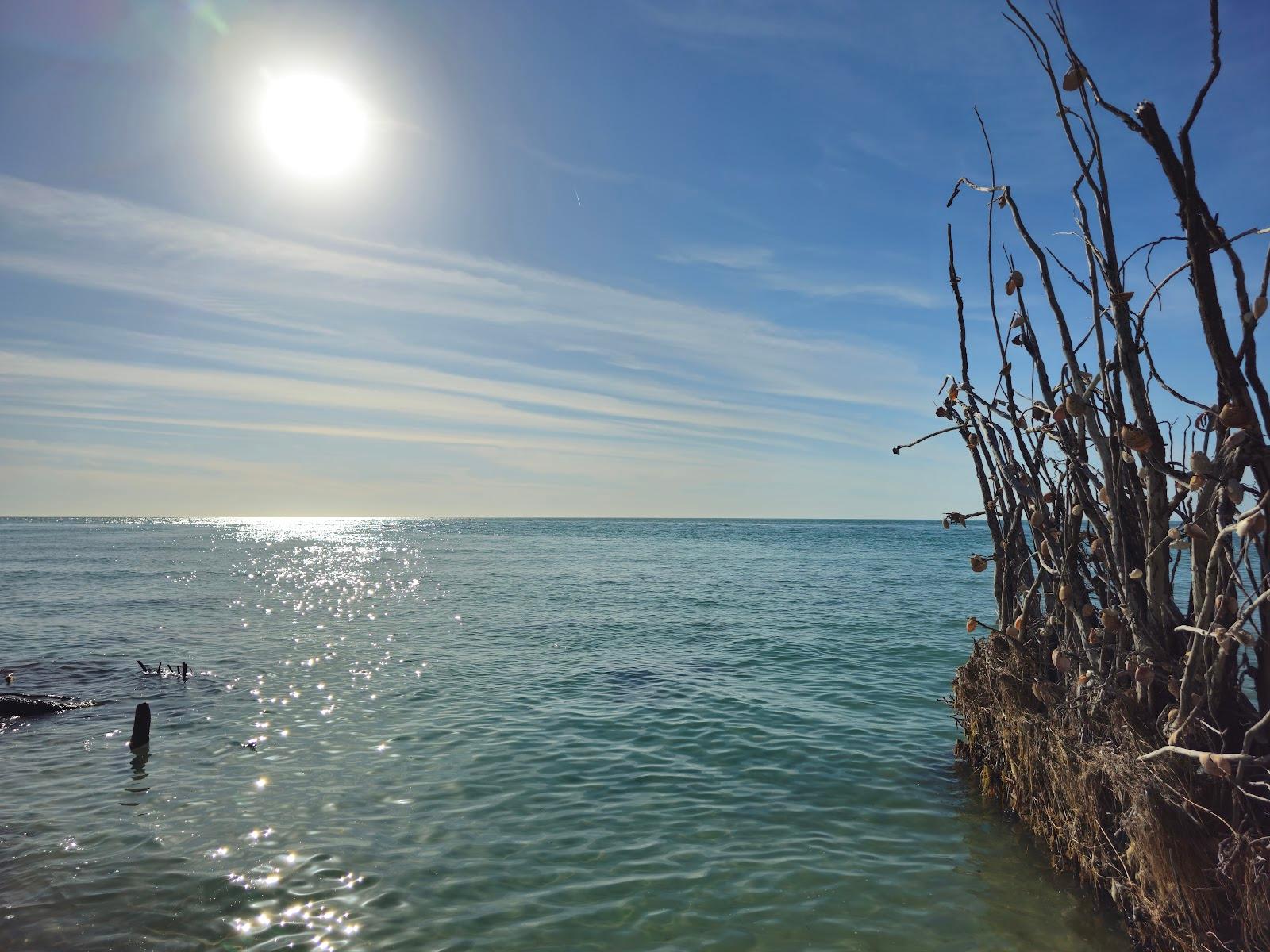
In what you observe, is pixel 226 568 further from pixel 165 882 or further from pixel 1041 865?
pixel 1041 865

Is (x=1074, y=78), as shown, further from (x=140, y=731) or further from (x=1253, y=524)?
(x=140, y=731)

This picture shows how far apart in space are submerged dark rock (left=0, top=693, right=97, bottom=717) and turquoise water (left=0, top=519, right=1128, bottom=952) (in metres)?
0.52

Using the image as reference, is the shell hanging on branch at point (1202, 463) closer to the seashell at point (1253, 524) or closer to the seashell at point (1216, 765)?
the seashell at point (1253, 524)

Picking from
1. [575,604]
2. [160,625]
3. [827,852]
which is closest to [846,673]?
[827,852]

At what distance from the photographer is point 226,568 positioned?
157 ft

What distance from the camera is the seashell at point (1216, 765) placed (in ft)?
12.3

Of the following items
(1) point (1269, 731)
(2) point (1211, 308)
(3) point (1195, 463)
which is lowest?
(1) point (1269, 731)

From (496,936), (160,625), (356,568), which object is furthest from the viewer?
(356,568)

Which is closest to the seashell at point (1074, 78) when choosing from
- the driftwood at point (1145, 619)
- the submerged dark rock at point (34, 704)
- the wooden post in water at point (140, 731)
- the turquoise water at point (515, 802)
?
the driftwood at point (1145, 619)

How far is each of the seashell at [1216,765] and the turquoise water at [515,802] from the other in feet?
7.45

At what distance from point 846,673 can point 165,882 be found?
38.3 ft

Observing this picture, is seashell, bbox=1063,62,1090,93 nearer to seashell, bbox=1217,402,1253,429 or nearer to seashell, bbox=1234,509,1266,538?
seashell, bbox=1217,402,1253,429

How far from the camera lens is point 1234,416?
3869mm

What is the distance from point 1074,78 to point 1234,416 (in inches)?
83.8
